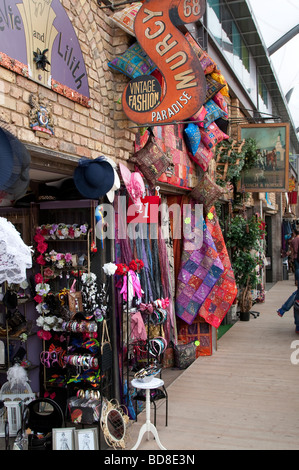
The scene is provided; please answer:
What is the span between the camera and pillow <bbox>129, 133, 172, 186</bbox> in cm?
506

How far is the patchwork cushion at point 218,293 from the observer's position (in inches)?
279

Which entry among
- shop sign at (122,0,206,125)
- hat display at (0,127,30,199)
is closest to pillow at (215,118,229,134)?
shop sign at (122,0,206,125)

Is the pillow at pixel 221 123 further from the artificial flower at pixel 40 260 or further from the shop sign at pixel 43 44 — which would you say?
the artificial flower at pixel 40 260

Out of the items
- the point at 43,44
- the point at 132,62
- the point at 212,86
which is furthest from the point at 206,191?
the point at 43,44

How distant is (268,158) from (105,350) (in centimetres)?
735

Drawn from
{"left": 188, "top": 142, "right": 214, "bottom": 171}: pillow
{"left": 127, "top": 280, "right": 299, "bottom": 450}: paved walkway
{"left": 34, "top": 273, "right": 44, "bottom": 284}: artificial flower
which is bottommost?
{"left": 127, "top": 280, "right": 299, "bottom": 450}: paved walkway

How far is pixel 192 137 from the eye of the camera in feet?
22.8

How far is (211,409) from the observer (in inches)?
198

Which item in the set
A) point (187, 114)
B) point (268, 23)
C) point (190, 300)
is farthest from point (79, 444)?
point (268, 23)

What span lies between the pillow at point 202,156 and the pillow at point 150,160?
199cm

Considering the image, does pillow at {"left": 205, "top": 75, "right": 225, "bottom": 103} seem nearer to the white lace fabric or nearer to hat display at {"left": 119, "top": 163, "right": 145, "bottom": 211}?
hat display at {"left": 119, "top": 163, "right": 145, "bottom": 211}

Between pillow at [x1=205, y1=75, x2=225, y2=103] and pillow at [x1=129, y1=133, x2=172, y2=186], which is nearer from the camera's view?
pillow at [x1=129, y1=133, x2=172, y2=186]

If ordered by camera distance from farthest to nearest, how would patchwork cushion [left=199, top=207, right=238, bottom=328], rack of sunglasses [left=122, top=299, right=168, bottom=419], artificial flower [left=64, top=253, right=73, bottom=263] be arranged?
1. patchwork cushion [left=199, top=207, right=238, bottom=328]
2. rack of sunglasses [left=122, top=299, right=168, bottom=419]
3. artificial flower [left=64, top=253, right=73, bottom=263]

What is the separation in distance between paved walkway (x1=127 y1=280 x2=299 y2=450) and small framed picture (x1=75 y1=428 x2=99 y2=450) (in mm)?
582
